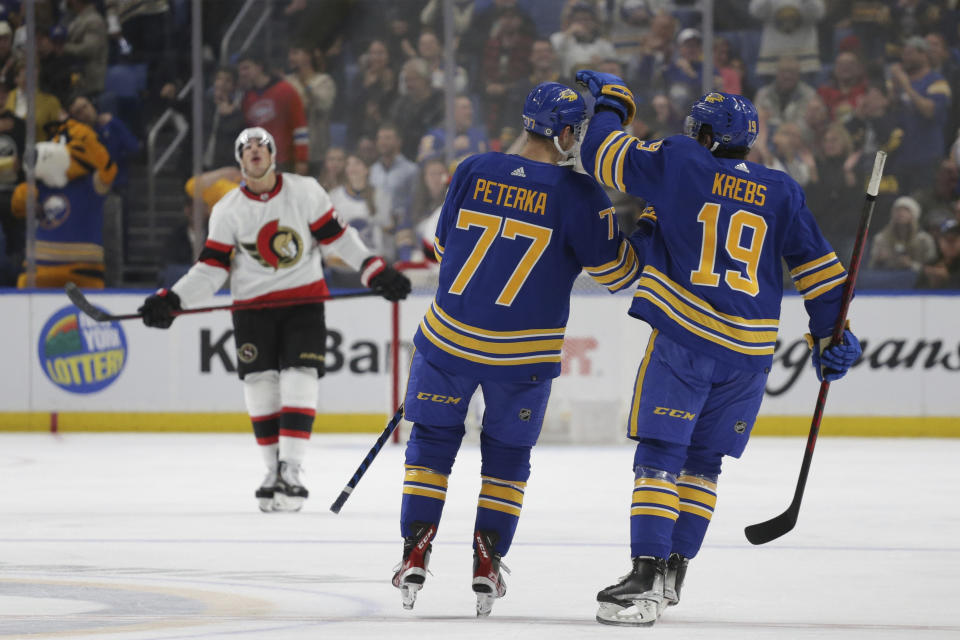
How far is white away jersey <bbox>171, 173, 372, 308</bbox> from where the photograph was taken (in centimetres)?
573

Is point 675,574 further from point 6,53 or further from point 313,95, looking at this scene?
point 6,53

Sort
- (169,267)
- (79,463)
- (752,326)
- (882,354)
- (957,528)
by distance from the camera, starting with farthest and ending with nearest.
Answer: (169,267) < (882,354) < (79,463) < (957,528) < (752,326)

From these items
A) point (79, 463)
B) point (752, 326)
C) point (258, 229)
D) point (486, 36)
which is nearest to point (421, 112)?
point (486, 36)

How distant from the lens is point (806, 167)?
30.8 ft

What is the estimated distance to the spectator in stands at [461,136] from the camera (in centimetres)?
955

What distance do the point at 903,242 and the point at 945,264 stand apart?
0.28 metres

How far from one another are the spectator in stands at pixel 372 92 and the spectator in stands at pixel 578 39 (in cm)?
107

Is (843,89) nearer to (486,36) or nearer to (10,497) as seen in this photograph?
(486,36)

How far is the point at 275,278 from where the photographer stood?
18.9 ft

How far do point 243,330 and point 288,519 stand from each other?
83 cm

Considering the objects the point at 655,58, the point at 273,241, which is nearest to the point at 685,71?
the point at 655,58

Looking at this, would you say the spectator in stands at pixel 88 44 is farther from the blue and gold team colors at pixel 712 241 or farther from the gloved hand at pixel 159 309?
the blue and gold team colors at pixel 712 241

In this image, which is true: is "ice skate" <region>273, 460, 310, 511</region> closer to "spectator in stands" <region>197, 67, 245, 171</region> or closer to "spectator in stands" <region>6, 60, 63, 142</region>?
"spectator in stands" <region>197, 67, 245, 171</region>

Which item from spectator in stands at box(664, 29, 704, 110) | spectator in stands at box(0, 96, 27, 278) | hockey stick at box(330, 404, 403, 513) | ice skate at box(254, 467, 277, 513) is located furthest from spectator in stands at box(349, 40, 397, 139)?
hockey stick at box(330, 404, 403, 513)
